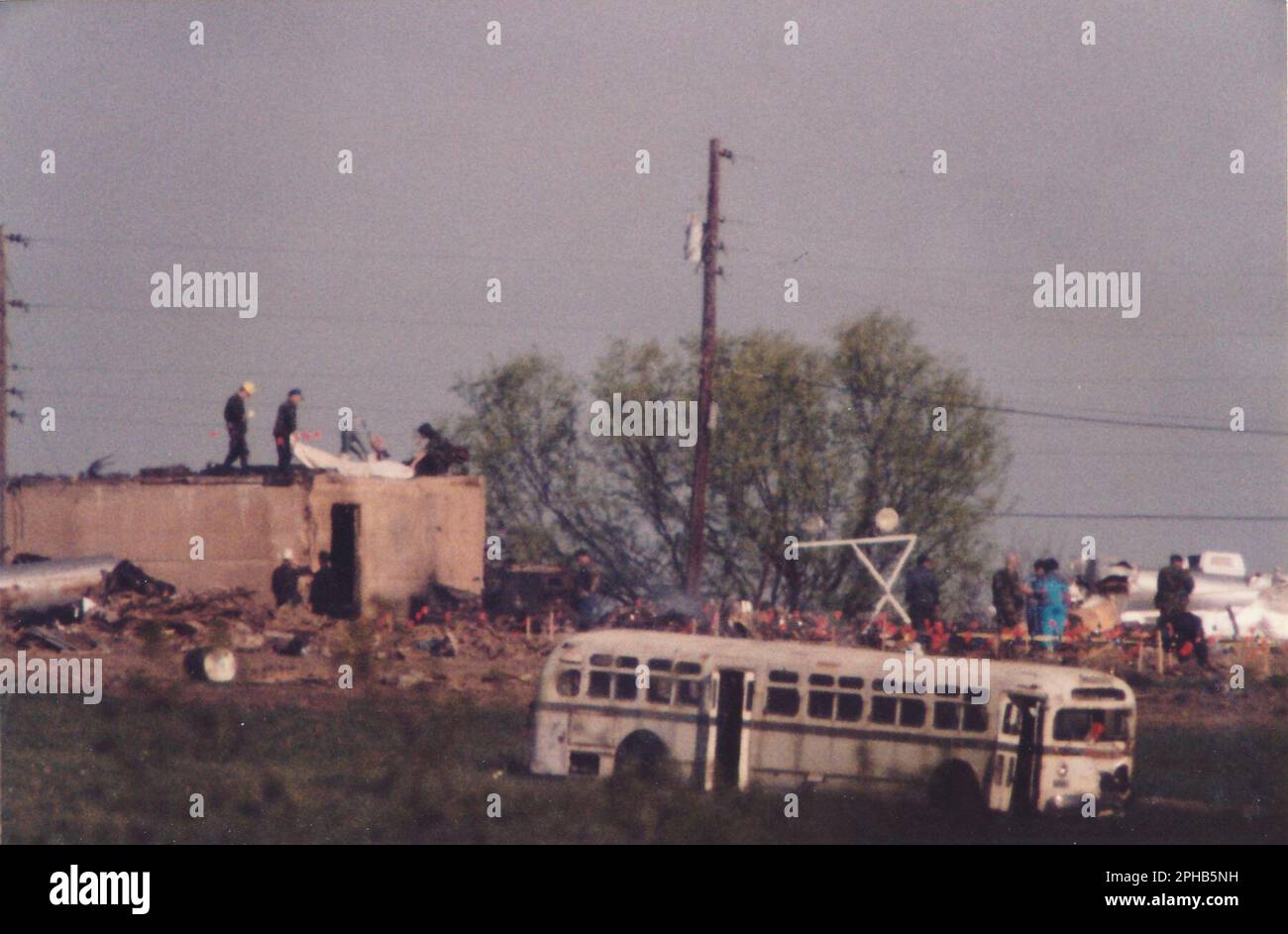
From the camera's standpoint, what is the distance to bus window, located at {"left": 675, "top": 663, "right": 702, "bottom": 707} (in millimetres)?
16250

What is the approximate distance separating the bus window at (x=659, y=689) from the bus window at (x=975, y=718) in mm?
2965

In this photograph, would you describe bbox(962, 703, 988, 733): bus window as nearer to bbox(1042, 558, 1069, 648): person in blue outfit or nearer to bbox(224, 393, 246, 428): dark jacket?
bbox(1042, 558, 1069, 648): person in blue outfit

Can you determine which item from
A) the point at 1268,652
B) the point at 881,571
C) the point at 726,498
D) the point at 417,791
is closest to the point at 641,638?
the point at 417,791

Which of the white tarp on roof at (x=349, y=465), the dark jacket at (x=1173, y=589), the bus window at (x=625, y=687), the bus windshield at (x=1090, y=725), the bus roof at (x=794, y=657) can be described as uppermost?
the white tarp on roof at (x=349, y=465)

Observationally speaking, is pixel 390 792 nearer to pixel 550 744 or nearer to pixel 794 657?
pixel 550 744

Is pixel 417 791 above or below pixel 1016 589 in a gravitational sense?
below

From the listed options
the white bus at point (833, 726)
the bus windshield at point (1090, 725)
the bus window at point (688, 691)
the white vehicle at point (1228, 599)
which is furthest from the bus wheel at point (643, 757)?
the white vehicle at point (1228, 599)

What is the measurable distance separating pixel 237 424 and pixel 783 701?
36.1ft

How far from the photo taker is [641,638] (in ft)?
55.7

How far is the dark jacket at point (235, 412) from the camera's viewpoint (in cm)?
2317

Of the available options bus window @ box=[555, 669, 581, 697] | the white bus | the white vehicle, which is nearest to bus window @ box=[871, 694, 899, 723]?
the white bus

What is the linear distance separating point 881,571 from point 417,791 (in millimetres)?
23322

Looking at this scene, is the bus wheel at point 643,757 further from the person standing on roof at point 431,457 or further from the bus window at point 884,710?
the person standing on roof at point 431,457
